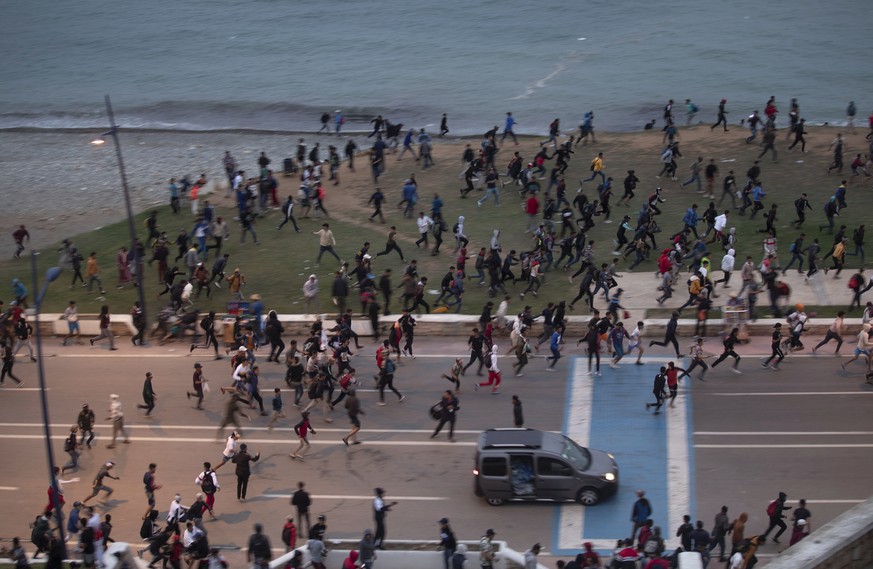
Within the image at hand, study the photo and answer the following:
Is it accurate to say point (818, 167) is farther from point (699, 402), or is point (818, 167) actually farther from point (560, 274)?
point (699, 402)

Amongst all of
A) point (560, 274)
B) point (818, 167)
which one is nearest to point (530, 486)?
point (560, 274)

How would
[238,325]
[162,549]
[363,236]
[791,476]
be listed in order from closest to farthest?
1. [162,549]
2. [791,476]
3. [238,325]
4. [363,236]

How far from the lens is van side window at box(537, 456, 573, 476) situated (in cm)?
2278

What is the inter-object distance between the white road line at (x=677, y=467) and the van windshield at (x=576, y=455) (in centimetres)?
178

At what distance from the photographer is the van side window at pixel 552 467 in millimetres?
22781

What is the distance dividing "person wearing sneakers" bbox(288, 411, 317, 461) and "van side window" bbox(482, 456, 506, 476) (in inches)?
179

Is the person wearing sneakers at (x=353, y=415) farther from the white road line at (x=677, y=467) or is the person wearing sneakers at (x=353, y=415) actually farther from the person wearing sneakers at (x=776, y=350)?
the person wearing sneakers at (x=776, y=350)

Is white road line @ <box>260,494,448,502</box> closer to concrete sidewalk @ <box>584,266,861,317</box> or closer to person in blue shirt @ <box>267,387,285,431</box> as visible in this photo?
person in blue shirt @ <box>267,387,285,431</box>

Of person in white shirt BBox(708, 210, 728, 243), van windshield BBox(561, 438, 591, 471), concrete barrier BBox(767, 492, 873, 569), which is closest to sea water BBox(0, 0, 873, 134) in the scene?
person in white shirt BBox(708, 210, 728, 243)

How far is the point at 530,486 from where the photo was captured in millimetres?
22953

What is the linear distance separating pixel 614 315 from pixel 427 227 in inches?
348

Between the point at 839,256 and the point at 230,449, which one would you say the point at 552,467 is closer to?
the point at 230,449

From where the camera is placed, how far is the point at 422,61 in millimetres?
86938

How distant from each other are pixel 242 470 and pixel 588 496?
6.90 metres
